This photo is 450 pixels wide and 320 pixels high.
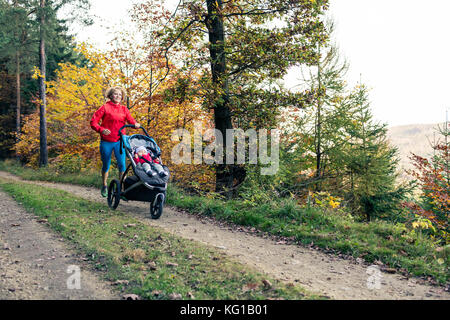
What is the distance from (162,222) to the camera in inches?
267

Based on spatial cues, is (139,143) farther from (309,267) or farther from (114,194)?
(309,267)

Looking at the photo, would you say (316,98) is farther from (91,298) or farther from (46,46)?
(46,46)

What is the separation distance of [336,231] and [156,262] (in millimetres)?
3433

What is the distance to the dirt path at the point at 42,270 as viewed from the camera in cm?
354

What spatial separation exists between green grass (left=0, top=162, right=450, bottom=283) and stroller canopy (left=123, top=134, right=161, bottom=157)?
1938mm

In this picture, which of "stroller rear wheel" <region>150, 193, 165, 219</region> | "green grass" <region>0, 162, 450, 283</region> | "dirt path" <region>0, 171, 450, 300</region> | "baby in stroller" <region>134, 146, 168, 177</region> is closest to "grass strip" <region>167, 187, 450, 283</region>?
"green grass" <region>0, 162, 450, 283</region>

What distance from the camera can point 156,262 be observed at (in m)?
4.38

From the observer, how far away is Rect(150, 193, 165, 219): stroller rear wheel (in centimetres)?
684

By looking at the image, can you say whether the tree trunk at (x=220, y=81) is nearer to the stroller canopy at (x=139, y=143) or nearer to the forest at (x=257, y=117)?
the forest at (x=257, y=117)

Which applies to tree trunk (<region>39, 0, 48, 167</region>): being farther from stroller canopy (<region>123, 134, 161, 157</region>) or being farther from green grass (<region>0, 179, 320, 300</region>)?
green grass (<region>0, 179, 320, 300</region>)

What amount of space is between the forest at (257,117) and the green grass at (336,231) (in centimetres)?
3

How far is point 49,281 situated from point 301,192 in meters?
12.6

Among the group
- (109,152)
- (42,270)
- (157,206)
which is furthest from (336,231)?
(109,152)
